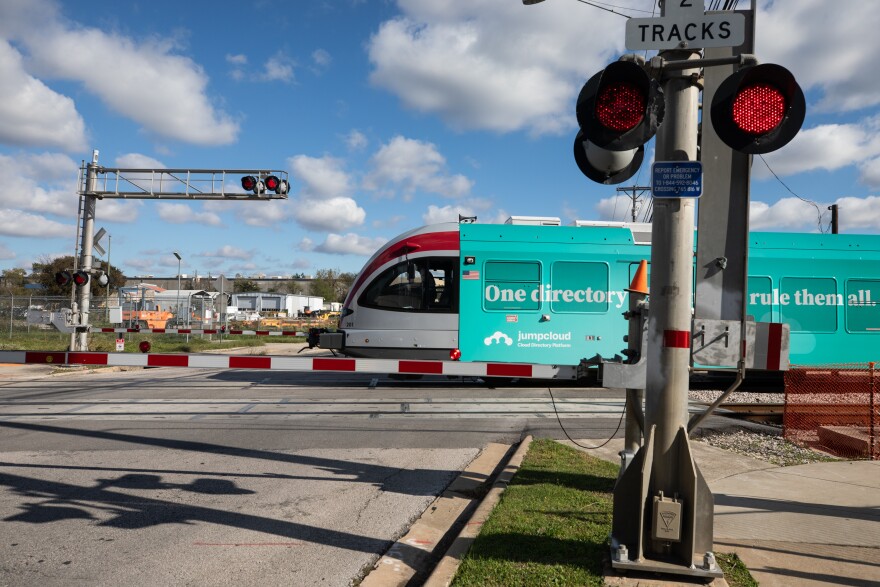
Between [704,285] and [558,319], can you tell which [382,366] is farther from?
[558,319]

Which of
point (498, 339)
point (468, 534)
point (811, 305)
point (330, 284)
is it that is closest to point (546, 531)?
point (468, 534)

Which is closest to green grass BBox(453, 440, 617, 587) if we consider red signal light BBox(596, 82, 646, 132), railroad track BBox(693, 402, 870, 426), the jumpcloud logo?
red signal light BBox(596, 82, 646, 132)

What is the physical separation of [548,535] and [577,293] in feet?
29.7

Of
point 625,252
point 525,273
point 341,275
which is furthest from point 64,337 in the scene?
point 341,275

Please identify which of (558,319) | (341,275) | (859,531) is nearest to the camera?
(859,531)

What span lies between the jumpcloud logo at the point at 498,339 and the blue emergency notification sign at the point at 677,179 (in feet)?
30.3

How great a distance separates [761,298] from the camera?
43.1 feet

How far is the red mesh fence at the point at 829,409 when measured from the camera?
8.18 metres

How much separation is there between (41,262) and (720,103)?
63980 mm

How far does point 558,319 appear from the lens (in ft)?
42.7

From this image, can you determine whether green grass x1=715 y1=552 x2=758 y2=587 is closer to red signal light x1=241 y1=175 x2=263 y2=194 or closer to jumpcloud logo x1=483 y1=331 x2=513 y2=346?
jumpcloud logo x1=483 y1=331 x2=513 y2=346

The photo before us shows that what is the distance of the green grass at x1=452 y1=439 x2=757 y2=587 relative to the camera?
3690 millimetres

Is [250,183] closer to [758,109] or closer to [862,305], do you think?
[862,305]

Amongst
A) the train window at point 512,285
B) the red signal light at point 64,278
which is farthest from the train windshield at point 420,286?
the red signal light at point 64,278
